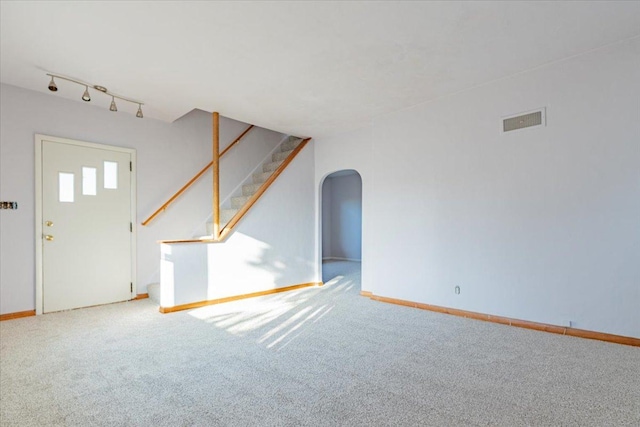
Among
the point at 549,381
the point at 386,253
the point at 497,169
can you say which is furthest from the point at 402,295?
the point at 549,381

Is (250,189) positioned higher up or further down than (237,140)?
further down

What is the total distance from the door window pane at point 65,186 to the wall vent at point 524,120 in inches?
203

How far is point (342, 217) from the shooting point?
9.48 meters

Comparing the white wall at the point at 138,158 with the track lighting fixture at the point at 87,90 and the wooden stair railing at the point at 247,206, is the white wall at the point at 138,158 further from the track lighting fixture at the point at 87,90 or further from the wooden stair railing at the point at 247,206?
the wooden stair railing at the point at 247,206

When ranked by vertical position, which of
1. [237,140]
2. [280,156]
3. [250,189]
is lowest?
[250,189]

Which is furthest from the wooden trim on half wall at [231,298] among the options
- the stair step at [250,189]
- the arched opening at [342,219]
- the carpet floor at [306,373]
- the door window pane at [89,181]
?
the arched opening at [342,219]

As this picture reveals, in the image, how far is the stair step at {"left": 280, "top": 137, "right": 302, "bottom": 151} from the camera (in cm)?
601

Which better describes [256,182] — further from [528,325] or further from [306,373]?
[528,325]

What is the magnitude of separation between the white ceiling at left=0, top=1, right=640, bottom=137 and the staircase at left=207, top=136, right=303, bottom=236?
1.81 metres

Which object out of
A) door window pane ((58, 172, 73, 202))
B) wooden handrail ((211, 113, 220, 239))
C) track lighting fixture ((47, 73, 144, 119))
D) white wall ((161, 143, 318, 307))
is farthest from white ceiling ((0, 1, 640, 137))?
white wall ((161, 143, 318, 307))

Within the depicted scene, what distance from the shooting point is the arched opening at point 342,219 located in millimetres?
9008

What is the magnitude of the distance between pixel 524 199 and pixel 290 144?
4.11 metres

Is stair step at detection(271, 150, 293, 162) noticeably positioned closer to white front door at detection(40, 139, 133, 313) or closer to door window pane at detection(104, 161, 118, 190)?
white front door at detection(40, 139, 133, 313)

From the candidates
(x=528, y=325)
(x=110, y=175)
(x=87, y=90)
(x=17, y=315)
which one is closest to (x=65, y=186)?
(x=110, y=175)
